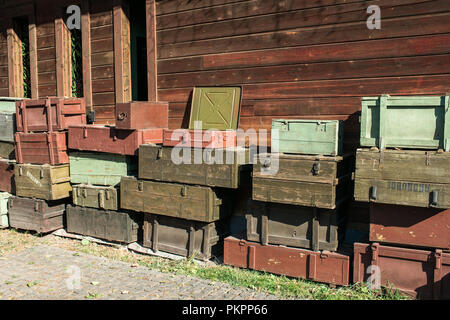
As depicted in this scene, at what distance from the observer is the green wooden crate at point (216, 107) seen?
24.2 feet

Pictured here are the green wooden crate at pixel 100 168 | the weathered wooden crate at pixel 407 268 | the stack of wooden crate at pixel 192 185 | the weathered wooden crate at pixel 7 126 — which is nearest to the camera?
the weathered wooden crate at pixel 407 268

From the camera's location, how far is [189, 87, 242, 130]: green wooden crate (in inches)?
291

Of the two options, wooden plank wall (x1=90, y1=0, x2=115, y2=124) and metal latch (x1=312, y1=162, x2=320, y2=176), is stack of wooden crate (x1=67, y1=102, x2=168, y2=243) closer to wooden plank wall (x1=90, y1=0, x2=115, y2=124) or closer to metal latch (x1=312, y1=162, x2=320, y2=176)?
wooden plank wall (x1=90, y1=0, x2=115, y2=124)

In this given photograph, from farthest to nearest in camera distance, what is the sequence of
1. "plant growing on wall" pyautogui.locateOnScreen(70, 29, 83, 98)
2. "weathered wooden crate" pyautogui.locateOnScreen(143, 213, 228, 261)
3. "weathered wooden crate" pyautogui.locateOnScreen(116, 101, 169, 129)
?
"plant growing on wall" pyautogui.locateOnScreen(70, 29, 83, 98), "weathered wooden crate" pyautogui.locateOnScreen(116, 101, 169, 129), "weathered wooden crate" pyautogui.locateOnScreen(143, 213, 228, 261)

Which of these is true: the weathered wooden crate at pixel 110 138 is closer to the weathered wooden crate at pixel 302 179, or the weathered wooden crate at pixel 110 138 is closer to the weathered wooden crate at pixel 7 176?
the weathered wooden crate at pixel 7 176

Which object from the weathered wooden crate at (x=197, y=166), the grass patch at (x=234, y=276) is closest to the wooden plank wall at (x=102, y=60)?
the weathered wooden crate at (x=197, y=166)

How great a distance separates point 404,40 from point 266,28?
2.14 m

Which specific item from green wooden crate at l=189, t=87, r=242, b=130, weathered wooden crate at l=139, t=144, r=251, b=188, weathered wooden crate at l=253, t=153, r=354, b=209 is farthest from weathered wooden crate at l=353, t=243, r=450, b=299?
green wooden crate at l=189, t=87, r=242, b=130

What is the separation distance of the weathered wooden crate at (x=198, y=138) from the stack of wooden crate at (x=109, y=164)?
0.83 meters

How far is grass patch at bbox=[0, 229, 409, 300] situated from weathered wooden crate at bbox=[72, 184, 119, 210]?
722 mm

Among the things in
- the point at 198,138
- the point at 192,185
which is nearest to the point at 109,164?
the point at 192,185

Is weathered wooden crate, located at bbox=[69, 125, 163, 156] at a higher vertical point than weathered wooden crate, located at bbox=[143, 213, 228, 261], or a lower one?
higher

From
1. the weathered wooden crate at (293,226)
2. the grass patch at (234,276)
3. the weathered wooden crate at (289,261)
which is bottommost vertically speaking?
the grass patch at (234,276)

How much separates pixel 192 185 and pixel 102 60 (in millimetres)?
4146
